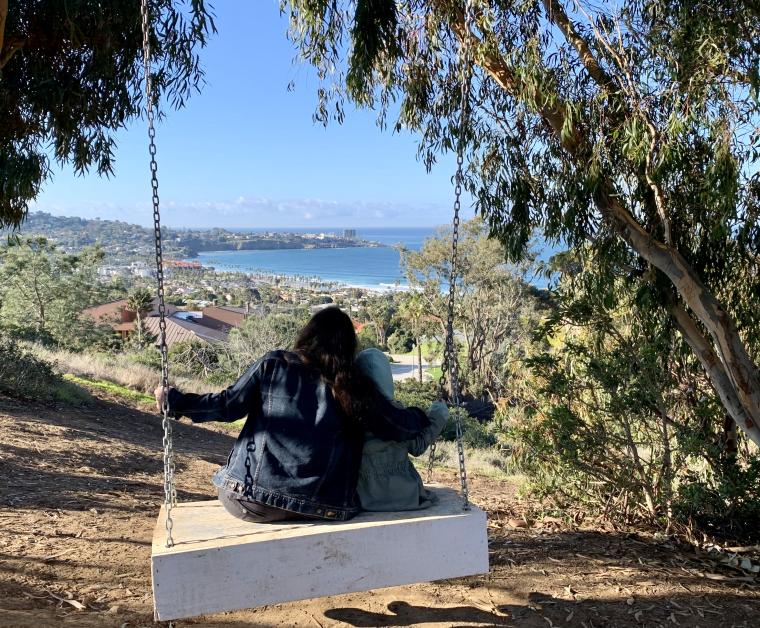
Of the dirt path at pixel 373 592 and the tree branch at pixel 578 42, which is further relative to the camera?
the tree branch at pixel 578 42

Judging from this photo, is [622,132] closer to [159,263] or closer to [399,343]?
[159,263]

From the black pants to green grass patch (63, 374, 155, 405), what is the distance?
991 cm

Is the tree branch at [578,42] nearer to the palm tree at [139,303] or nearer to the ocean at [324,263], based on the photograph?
the palm tree at [139,303]

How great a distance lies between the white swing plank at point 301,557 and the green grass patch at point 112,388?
1001cm

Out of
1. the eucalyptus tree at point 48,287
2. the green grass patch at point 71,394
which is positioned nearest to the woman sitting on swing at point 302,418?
the green grass patch at point 71,394

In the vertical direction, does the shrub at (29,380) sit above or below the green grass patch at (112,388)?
above

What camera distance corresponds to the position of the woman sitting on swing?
9.66ft

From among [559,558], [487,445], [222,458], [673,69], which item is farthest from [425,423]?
[487,445]

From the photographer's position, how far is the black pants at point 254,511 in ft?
9.86

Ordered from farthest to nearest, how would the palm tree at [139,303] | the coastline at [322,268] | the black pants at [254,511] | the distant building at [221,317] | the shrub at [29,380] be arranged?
the coastline at [322,268], the distant building at [221,317], the palm tree at [139,303], the shrub at [29,380], the black pants at [254,511]

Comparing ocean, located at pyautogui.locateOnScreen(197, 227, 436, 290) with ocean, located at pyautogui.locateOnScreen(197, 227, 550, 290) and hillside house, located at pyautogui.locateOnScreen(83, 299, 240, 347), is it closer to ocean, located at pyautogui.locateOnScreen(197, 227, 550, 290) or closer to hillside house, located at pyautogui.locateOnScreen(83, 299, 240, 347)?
ocean, located at pyautogui.locateOnScreen(197, 227, 550, 290)

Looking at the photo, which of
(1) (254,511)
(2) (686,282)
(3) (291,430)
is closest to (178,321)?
(2) (686,282)

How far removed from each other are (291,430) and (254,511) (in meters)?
0.40

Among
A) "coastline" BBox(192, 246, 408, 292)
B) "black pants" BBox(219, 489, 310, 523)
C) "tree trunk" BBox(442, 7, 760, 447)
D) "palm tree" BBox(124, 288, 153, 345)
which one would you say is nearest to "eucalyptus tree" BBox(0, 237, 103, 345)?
"palm tree" BBox(124, 288, 153, 345)
